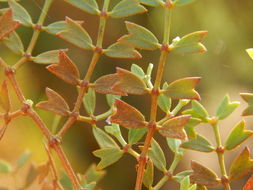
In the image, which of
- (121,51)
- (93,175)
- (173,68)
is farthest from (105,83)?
(173,68)

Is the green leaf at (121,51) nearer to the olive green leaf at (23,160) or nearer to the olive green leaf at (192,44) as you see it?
the olive green leaf at (192,44)

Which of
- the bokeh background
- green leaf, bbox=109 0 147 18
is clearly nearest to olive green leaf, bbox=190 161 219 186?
green leaf, bbox=109 0 147 18

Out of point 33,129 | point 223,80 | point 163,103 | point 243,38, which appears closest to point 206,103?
point 223,80

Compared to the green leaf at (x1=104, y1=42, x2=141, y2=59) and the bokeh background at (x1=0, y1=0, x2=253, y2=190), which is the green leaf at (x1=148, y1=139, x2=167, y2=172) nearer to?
the green leaf at (x1=104, y1=42, x2=141, y2=59)

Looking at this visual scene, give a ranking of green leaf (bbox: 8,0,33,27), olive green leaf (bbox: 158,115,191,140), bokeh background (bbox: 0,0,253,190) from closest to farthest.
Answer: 1. olive green leaf (bbox: 158,115,191,140)
2. green leaf (bbox: 8,0,33,27)
3. bokeh background (bbox: 0,0,253,190)

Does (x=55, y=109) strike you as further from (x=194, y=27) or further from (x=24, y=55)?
(x=194, y=27)
